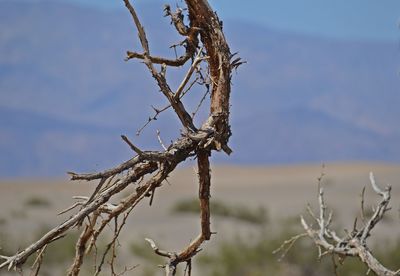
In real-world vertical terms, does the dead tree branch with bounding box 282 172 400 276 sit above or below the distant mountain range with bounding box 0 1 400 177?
below

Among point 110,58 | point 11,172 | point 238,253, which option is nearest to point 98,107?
point 110,58

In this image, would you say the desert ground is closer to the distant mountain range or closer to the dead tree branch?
the dead tree branch

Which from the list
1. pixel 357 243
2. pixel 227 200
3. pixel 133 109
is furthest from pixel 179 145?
pixel 133 109

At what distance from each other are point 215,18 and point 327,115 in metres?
169

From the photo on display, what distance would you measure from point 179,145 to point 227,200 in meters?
41.5

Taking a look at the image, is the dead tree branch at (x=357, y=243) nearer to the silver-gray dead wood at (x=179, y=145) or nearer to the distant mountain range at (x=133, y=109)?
the silver-gray dead wood at (x=179, y=145)

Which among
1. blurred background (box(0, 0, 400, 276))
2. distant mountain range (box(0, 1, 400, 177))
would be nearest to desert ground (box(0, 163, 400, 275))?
blurred background (box(0, 0, 400, 276))

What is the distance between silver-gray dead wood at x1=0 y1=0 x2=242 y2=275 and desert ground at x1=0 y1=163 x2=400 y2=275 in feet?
57.4

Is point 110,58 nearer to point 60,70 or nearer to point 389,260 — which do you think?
point 60,70

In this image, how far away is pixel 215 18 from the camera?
10.5ft

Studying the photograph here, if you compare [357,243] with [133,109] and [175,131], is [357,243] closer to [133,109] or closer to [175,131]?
[175,131]

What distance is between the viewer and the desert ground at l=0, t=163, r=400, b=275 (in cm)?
3119

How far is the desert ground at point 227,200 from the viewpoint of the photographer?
31.2m

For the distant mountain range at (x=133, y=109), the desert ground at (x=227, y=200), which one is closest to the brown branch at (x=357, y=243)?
the desert ground at (x=227, y=200)
